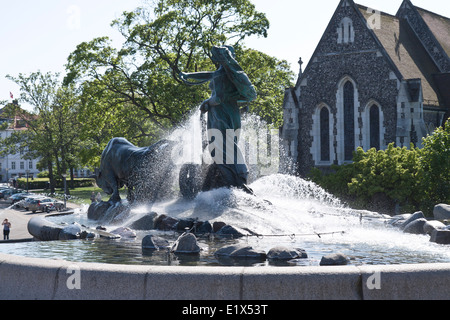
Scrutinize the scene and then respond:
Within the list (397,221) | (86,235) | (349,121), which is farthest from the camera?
(349,121)

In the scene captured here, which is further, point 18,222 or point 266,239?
point 18,222

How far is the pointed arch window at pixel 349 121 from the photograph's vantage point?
37194 mm

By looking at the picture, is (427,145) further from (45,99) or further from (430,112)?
(45,99)

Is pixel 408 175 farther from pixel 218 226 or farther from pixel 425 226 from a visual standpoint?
pixel 218 226

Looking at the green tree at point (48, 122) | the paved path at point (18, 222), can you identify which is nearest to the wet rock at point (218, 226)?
the paved path at point (18, 222)

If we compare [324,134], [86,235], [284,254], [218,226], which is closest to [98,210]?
[86,235]

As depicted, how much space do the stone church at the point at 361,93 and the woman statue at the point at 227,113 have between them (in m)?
22.7

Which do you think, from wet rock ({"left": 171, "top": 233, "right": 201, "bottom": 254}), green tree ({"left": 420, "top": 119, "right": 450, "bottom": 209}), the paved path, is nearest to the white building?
the paved path

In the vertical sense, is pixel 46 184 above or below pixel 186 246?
below

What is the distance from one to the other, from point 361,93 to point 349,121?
76.7 inches

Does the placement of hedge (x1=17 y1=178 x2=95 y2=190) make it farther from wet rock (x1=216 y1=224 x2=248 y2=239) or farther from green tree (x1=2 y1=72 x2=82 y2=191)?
wet rock (x1=216 y1=224 x2=248 y2=239)

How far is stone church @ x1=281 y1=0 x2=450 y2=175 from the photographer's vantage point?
3516 centimetres

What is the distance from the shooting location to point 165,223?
38.8ft

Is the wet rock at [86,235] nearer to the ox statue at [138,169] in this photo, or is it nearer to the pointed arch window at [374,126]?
the ox statue at [138,169]
